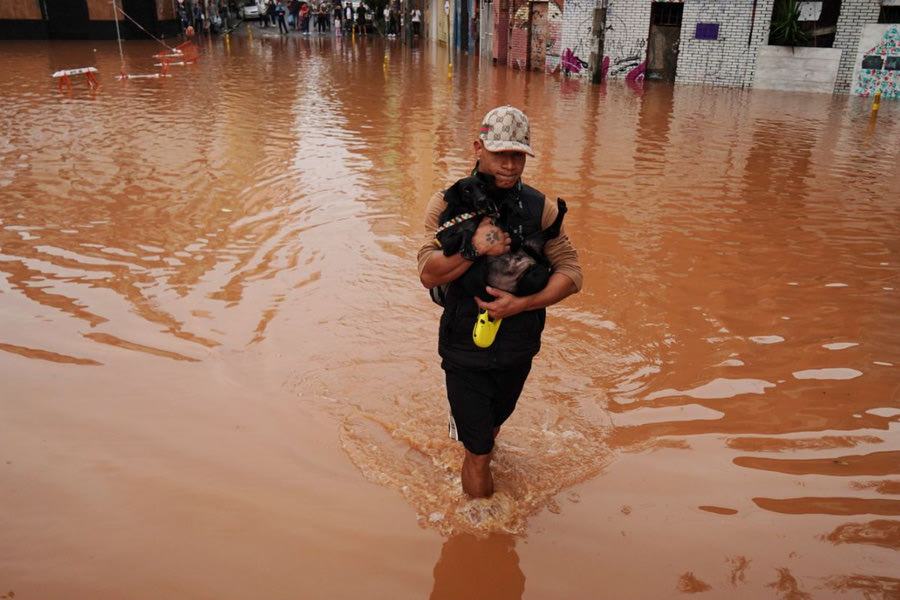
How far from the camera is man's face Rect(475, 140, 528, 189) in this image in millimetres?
2859

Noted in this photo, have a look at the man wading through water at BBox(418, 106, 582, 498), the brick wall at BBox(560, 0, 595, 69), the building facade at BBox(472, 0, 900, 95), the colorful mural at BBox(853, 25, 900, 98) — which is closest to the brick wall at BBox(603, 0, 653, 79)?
the building facade at BBox(472, 0, 900, 95)

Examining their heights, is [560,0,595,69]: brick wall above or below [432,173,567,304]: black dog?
above

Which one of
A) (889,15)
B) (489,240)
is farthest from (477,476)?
(889,15)

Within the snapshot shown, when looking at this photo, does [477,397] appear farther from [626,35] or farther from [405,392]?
[626,35]

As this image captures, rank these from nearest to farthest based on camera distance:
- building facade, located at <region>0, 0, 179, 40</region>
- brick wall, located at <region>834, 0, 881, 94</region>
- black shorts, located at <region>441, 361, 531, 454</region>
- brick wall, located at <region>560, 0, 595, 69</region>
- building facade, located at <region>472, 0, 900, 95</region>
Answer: black shorts, located at <region>441, 361, 531, 454</region> → brick wall, located at <region>834, 0, 881, 94</region> → building facade, located at <region>472, 0, 900, 95</region> → brick wall, located at <region>560, 0, 595, 69</region> → building facade, located at <region>0, 0, 179, 40</region>

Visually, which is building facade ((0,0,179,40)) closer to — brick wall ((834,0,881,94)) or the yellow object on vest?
brick wall ((834,0,881,94))

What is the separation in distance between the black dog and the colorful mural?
70.1 ft

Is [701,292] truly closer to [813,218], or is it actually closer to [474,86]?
[813,218]

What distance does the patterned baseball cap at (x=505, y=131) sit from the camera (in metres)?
2.82

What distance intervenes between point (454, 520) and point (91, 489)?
1.83 meters

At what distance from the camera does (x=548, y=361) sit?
16.3ft

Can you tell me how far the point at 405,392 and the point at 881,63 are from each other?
838 inches

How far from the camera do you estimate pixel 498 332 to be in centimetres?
302

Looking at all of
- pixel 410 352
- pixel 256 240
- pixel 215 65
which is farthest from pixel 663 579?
pixel 215 65
